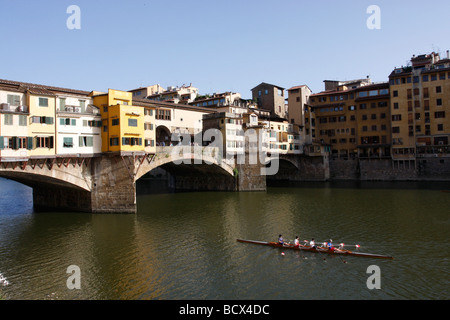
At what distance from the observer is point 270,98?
9119cm

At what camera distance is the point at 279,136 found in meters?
74.6

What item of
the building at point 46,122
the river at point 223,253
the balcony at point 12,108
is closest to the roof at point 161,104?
the building at point 46,122

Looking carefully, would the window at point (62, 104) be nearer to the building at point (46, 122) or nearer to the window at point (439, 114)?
the building at point (46, 122)

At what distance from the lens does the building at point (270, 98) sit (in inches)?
3570

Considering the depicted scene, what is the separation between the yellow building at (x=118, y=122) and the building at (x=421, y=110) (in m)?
57.3

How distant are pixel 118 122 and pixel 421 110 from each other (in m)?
62.3

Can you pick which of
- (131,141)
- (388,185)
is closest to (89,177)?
(131,141)

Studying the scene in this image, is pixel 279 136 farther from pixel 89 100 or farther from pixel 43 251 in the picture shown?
pixel 43 251

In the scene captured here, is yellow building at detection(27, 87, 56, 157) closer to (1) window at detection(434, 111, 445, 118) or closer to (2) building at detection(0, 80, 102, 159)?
(2) building at detection(0, 80, 102, 159)

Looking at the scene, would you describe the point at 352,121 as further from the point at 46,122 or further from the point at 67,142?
the point at 46,122

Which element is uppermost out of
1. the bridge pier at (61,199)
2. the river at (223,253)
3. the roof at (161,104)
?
the roof at (161,104)

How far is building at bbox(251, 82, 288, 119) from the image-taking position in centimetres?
→ 9069
